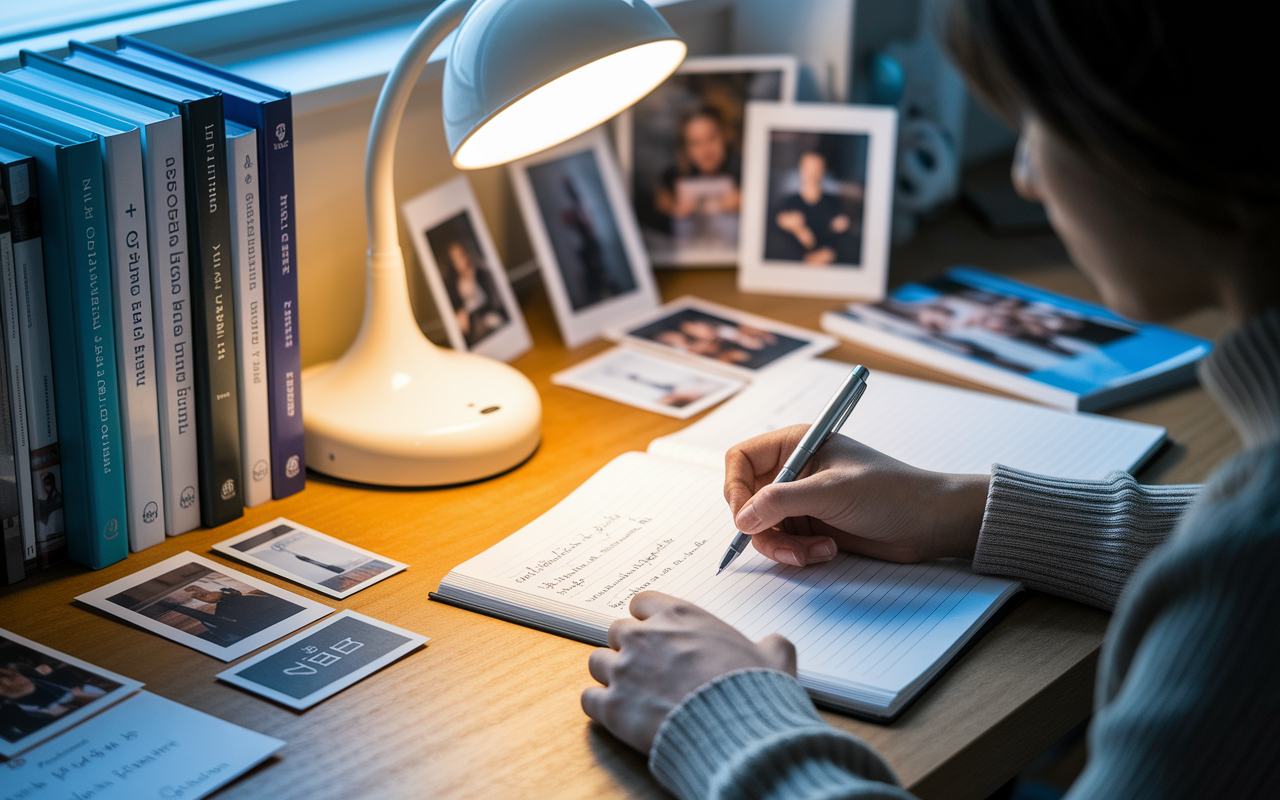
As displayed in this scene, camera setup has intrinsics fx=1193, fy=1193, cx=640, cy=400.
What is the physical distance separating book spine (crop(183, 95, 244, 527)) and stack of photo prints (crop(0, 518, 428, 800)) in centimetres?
5

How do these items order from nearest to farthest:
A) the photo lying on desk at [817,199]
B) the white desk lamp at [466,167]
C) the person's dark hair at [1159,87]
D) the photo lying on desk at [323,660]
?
the person's dark hair at [1159,87] < the photo lying on desk at [323,660] < the white desk lamp at [466,167] < the photo lying on desk at [817,199]

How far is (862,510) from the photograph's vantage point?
3.02 feet

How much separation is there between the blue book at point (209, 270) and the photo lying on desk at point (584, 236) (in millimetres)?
485

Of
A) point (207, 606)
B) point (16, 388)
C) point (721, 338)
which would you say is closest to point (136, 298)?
point (16, 388)

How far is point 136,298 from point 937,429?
731 millimetres

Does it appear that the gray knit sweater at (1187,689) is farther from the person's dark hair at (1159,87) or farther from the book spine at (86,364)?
the book spine at (86,364)

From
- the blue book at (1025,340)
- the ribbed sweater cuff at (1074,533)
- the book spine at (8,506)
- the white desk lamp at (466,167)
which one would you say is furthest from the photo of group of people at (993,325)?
the book spine at (8,506)

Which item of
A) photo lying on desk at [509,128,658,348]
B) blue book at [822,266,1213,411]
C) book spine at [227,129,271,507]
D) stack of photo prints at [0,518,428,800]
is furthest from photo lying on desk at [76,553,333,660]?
blue book at [822,266,1213,411]

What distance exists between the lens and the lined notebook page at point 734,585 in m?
0.81

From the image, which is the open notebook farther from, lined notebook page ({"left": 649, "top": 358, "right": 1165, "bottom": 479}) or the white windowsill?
the white windowsill

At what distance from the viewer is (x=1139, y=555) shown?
35.9 inches

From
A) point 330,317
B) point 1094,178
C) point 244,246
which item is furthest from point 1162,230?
point 330,317

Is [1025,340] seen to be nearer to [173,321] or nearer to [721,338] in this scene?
[721,338]

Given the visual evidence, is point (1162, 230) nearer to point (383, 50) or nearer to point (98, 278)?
point (98, 278)
